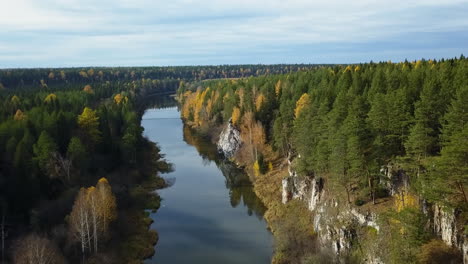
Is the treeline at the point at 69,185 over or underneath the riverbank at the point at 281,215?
over

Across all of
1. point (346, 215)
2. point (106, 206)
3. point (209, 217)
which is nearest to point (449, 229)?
point (346, 215)

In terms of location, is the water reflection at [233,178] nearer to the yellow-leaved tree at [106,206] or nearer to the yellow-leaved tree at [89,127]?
the yellow-leaved tree at [106,206]

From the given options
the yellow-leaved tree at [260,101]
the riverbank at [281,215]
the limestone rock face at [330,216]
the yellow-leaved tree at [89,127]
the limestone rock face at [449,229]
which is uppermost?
the yellow-leaved tree at [260,101]

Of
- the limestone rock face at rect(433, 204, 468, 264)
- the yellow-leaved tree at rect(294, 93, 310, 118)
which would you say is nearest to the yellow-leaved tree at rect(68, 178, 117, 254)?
the limestone rock face at rect(433, 204, 468, 264)

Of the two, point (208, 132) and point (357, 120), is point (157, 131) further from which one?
point (357, 120)

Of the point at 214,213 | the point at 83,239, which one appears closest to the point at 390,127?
the point at 214,213

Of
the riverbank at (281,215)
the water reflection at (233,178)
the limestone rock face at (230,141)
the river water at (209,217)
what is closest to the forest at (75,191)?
the river water at (209,217)

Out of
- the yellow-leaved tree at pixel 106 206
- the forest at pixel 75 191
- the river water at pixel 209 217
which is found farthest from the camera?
the river water at pixel 209 217

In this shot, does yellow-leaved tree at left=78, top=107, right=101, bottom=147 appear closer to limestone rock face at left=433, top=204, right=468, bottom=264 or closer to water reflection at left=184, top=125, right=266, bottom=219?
water reflection at left=184, top=125, right=266, bottom=219
